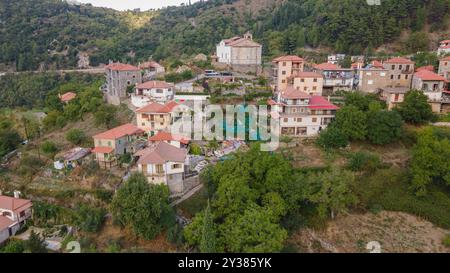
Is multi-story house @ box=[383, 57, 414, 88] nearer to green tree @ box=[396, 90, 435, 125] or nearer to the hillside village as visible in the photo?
the hillside village

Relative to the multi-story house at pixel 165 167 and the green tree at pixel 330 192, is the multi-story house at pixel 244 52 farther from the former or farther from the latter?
the green tree at pixel 330 192

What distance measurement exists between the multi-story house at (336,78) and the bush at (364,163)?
11844 millimetres

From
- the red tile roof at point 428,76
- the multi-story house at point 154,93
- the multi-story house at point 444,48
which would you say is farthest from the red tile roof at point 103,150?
the multi-story house at point 444,48

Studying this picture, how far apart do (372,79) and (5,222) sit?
114 ft

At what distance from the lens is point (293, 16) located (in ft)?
212

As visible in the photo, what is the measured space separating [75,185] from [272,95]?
66.7 ft

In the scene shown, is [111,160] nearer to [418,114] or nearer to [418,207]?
[418,207]

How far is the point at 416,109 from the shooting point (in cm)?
2638

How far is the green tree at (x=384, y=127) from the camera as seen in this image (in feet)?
81.3

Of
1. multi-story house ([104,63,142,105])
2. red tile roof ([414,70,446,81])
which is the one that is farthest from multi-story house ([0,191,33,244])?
red tile roof ([414,70,446,81])

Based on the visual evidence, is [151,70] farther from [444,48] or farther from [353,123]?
[444,48]

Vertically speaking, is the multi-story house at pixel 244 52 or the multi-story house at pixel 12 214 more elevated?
the multi-story house at pixel 244 52

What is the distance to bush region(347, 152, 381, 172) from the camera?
2292cm

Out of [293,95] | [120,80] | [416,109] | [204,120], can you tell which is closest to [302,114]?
[293,95]
